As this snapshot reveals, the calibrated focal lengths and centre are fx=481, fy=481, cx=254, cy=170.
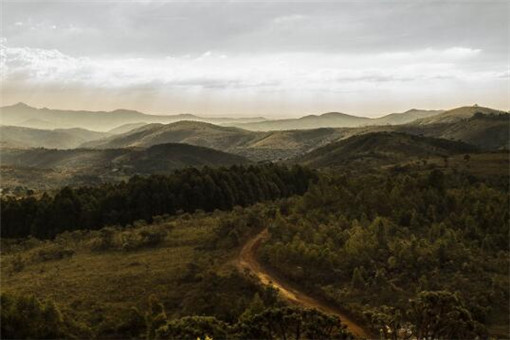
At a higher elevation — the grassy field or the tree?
the tree

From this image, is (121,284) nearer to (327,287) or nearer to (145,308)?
(145,308)

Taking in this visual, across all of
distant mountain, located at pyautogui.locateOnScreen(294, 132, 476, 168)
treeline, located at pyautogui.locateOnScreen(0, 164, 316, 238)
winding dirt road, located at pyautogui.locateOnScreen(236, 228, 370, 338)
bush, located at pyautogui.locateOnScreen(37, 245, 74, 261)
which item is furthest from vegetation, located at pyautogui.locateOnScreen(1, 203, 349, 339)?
distant mountain, located at pyautogui.locateOnScreen(294, 132, 476, 168)

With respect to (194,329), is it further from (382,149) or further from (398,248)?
(382,149)

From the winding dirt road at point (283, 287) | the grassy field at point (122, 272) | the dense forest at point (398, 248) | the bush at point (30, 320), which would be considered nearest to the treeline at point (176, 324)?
the bush at point (30, 320)

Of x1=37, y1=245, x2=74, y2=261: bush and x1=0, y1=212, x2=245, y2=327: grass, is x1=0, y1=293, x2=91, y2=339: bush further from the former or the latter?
x1=37, y1=245, x2=74, y2=261: bush

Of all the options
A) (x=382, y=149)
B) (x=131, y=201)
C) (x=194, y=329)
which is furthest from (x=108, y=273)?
(x=382, y=149)
